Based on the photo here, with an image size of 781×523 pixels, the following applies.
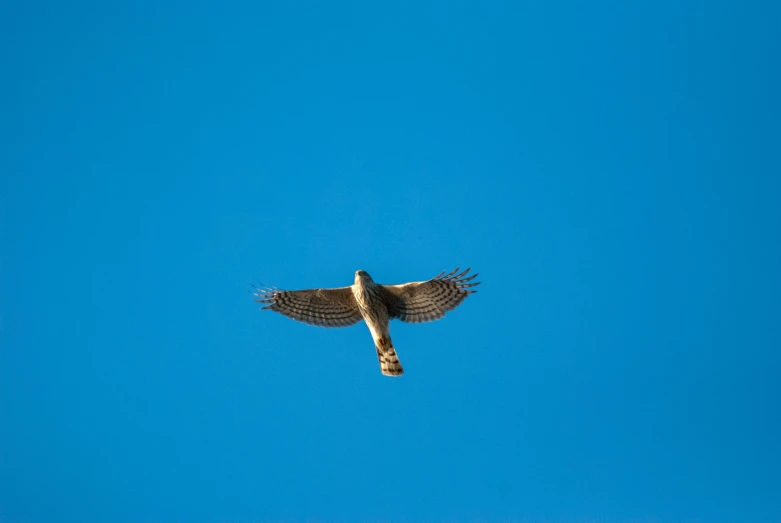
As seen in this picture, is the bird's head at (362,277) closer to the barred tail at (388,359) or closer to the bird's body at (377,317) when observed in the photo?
the bird's body at (377,317)

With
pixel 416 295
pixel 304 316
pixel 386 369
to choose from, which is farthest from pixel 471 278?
pixel 304 316

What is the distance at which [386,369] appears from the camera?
13742mm

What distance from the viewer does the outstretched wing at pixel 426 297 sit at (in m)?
13.4

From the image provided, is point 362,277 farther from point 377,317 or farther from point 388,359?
point 388,359

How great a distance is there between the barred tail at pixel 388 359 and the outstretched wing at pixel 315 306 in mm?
735

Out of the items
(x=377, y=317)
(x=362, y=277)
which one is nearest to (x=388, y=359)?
(x=377, y=317)

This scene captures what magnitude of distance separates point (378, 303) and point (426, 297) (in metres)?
0.87

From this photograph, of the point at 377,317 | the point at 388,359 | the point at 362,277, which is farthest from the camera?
the point at 388,359

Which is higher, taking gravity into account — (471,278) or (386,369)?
(471,278)

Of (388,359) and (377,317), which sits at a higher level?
(377,317)

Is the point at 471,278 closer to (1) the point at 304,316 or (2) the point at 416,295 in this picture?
(2) the point at 416,295

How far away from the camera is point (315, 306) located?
46.0 ft

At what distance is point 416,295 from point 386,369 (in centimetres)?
147

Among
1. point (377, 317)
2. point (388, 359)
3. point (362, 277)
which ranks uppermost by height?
point (362, 277)
